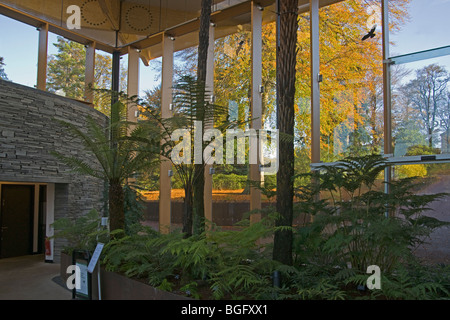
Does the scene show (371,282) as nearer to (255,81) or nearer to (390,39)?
(390,39)

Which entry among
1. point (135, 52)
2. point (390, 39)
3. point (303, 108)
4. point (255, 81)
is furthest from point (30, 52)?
point (390, 39)

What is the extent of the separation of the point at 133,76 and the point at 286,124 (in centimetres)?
778

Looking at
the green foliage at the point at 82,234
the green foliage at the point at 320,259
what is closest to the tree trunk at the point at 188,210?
the green foliage at the point at 320,259

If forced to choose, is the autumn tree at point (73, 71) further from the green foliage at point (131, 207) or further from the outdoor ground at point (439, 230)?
the outdoor ground at point (439, 230)

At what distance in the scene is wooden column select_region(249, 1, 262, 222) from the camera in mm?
8531

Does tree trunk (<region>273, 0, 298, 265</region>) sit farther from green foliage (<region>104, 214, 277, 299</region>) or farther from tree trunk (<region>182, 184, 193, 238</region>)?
tree trunk (<region>182, 184, 193, 238</region>)

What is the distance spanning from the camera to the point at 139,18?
1145cm

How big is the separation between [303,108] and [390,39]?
201cm

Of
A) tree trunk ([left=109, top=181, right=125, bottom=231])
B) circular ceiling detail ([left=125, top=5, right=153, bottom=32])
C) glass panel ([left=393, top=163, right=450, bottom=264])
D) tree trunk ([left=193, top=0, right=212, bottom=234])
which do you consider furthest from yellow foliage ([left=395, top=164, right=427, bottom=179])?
circular ceiling detail ([left=125, top=5, right=153, bottom=32])

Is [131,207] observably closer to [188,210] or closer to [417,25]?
[188,210]

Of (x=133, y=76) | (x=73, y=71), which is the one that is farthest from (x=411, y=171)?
(x=73, y=71)

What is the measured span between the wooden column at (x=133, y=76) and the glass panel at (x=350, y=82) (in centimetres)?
569

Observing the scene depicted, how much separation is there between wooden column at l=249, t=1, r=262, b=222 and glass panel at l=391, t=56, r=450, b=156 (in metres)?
2.77

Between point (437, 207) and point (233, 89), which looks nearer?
point (437, 207)
